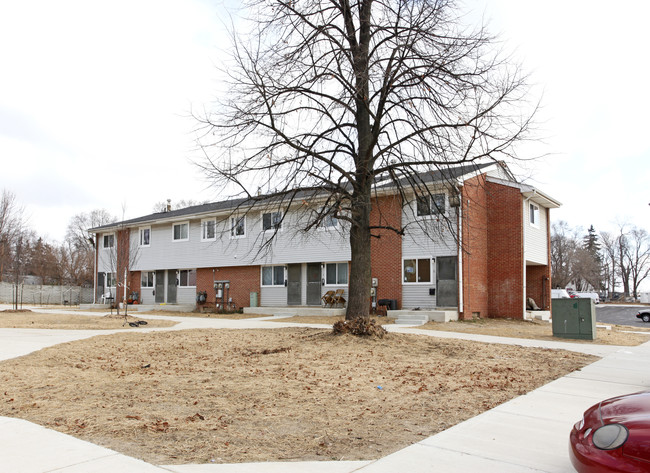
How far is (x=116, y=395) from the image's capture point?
21.7ft

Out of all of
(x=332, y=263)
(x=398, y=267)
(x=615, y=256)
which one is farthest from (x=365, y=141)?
(x=615, y=256)

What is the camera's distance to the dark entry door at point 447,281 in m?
20.6

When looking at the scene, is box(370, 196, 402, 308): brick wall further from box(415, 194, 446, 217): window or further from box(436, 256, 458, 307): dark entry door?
box(415, 194, 446, 217): window

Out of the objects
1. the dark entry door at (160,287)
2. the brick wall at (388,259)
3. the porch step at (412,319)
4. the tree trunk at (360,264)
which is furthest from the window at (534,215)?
the dark entry door at (160,287)

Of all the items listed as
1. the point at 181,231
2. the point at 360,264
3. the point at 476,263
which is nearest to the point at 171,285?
the point at 181,231

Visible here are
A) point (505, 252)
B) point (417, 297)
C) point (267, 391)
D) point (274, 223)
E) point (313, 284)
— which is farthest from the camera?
point (313, 284)

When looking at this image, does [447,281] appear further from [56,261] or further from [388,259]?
[56,261]

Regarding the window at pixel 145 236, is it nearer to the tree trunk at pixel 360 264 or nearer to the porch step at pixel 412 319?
the porch step at pixel 412 319

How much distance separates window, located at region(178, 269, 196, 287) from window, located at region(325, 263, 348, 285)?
10.1 metres

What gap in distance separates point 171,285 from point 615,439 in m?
31.3

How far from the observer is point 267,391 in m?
6.87

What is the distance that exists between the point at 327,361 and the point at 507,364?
3.35m

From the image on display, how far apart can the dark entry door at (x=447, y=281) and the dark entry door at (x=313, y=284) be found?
6505 millimetres

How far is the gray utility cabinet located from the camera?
571 inches
